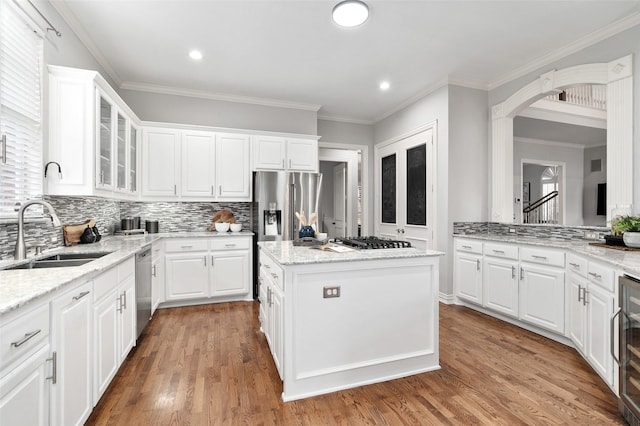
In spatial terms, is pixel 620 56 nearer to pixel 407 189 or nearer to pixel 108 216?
pixel 407 189

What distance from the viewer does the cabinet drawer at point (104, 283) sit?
1760 millimetres

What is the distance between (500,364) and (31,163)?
12.4ft

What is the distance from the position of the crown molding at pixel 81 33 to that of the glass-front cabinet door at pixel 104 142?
747 millimetres

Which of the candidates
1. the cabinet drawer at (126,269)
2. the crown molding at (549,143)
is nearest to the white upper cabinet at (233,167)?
the cabinet drawer at (126,269)

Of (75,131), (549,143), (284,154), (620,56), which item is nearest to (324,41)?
(284,154)

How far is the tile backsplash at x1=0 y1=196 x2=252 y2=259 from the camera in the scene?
2.13 m

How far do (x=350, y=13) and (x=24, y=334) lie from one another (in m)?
2.83

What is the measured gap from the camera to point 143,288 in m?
2.81

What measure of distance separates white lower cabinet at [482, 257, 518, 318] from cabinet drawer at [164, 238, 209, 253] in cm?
334

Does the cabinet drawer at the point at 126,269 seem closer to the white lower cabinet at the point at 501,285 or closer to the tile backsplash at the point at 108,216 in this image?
the tile backsplash at the point at 108,216

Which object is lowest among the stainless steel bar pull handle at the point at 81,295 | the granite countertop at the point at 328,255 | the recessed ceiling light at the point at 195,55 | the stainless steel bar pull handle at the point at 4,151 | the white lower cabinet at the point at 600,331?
the white lower cabinet at the point at 600,331

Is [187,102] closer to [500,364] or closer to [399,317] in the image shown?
[399,317]

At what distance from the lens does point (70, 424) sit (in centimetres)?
144

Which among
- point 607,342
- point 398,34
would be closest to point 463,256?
point 607,342
